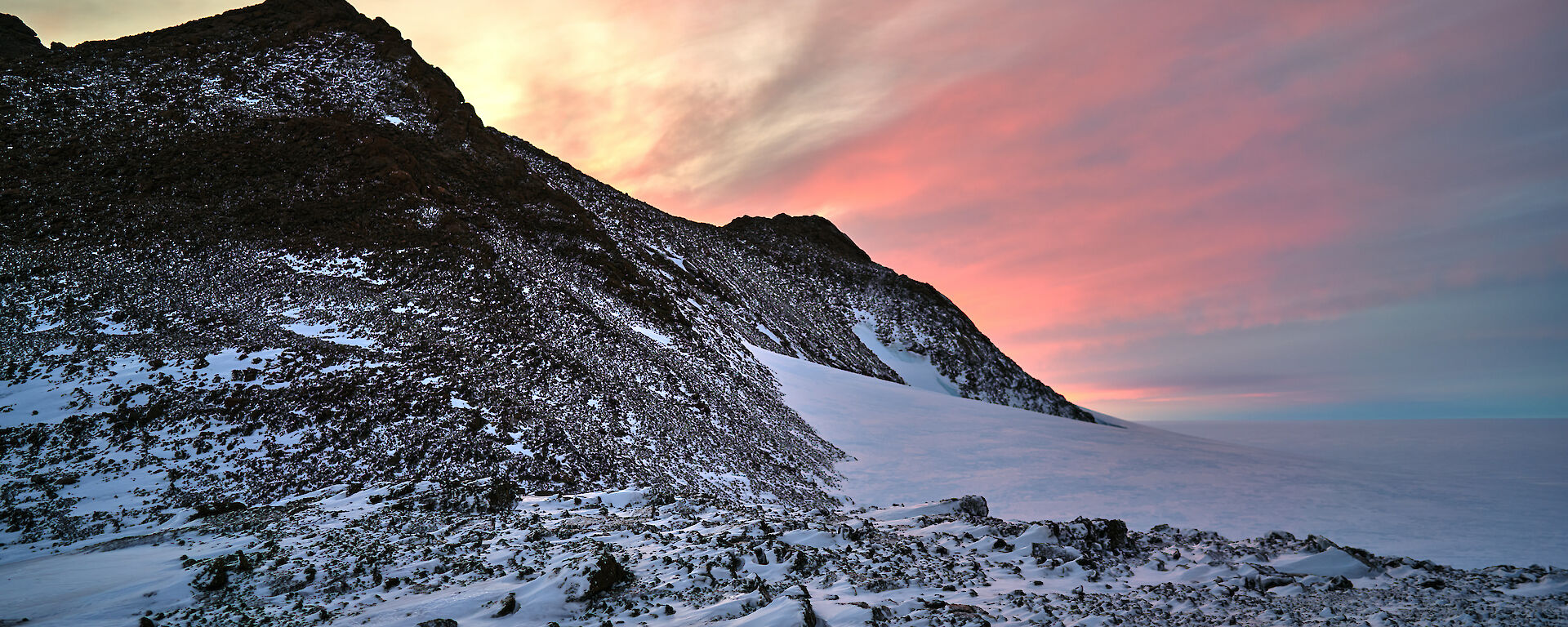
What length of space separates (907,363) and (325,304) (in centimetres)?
4058

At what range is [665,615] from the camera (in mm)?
7254

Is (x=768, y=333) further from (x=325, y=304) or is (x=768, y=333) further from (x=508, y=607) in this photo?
(x=508, y=607)

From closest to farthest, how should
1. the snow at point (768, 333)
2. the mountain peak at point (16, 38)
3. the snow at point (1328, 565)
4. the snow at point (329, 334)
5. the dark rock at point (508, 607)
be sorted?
the dark rock at point (508, 607), the snow at point (1328, 565), the snow at point (329, 334), the mountain peak at point (16, 38), the snow at point (768, 333)

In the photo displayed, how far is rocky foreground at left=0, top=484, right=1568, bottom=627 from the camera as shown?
23.6 ft

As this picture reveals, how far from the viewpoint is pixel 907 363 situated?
5506 centimetres

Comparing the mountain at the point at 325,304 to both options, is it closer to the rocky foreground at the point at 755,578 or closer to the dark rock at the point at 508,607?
the rocky foreground at the point at 755,578

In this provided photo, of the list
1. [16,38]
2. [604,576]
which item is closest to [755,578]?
[604,576]

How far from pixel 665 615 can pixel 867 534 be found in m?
3.83

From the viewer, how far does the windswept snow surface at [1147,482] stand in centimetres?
1622

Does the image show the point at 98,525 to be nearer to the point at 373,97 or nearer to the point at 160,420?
the point at 160,420

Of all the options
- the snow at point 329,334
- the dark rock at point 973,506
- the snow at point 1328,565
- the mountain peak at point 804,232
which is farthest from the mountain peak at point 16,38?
the snow at point 1328,565

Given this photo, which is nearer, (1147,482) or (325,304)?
(1147,482)

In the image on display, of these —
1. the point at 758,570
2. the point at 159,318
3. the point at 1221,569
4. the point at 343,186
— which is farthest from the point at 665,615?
the point at 343,186

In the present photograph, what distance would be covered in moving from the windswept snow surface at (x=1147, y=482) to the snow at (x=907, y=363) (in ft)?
67.9
